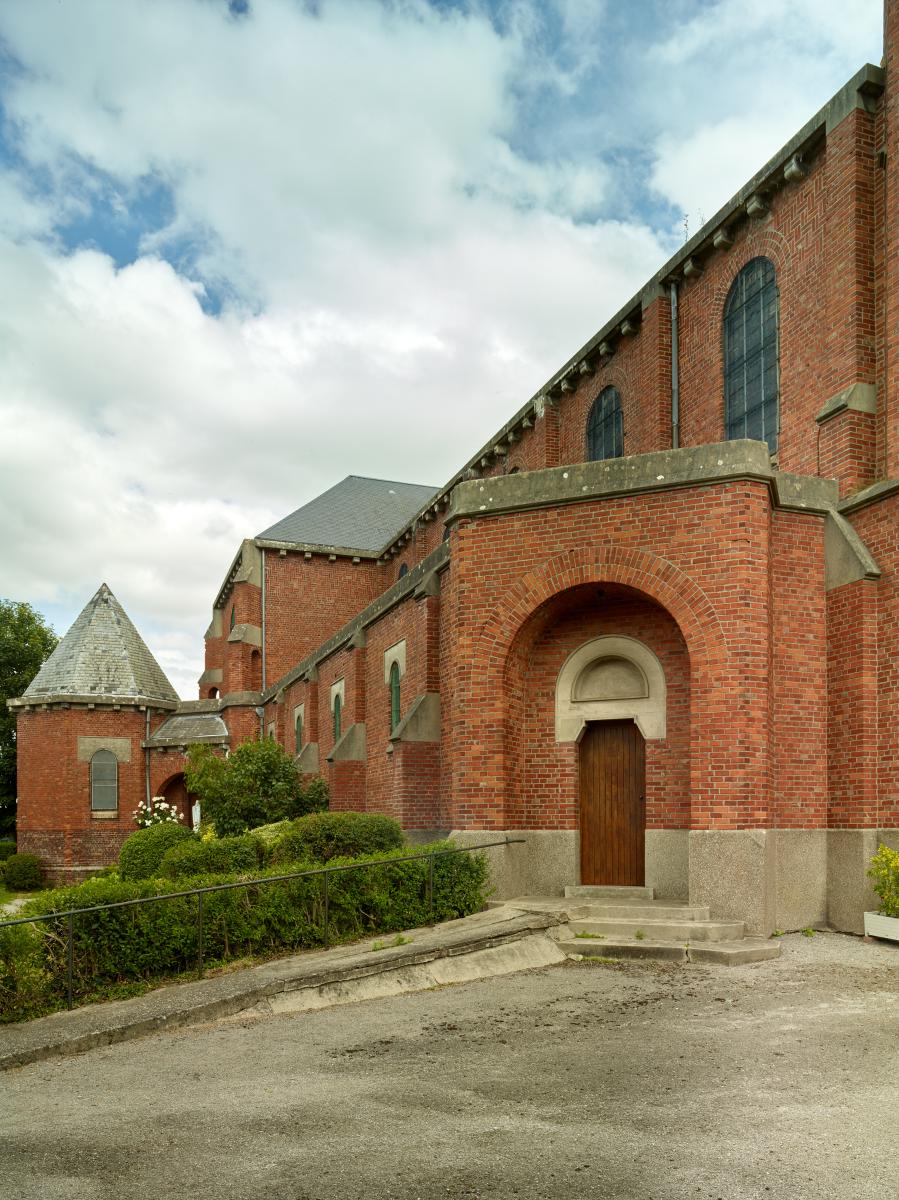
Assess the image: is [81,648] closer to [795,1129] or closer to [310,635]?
[310,635]

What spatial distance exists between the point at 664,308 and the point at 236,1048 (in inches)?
657

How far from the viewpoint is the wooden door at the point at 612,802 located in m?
14.7

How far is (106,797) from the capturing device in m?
39.7

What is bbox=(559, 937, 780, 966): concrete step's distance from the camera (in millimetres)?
11680

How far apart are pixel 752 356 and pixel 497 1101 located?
14.7m

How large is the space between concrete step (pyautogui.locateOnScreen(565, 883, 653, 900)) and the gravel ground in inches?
127

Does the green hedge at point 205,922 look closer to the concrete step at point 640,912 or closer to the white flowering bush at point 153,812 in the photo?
the concrete step at point 640,912

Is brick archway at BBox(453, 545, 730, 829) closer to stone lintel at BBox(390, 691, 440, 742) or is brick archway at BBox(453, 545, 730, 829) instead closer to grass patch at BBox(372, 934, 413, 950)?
stone lintel at BBox(390, 691, 440, 742)

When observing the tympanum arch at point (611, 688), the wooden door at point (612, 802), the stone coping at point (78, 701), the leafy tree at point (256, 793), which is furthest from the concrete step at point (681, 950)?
the stone coping at point (78, 701)

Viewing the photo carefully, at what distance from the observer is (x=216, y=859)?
15.3m

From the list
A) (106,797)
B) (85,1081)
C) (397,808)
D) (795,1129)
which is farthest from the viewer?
(106,797)

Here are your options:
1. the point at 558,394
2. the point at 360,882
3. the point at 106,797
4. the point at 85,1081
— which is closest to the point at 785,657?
the point at 360,882

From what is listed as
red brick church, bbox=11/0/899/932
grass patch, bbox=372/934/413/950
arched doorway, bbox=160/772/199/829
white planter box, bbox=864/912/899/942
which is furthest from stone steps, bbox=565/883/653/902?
arched doorway, bbox=160/772/199/829

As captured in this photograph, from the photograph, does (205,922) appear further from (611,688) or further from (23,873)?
(23,873)
